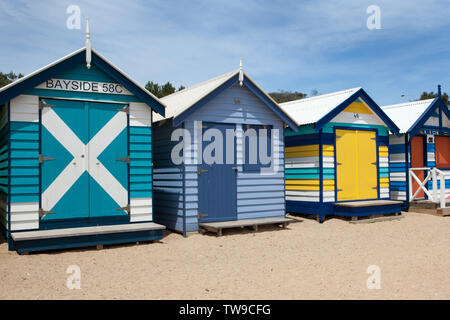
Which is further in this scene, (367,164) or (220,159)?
(367,164)

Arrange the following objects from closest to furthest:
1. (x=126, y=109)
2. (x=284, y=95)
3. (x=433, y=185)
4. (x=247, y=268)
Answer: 1. (x=247, y=268)
2. (x=126, y=109)
3. (x=433, y=185)
4. (x=284, y=95)

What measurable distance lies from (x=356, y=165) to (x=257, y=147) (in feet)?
11.2

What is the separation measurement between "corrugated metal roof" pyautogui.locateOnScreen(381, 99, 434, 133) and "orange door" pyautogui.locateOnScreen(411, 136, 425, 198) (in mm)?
741

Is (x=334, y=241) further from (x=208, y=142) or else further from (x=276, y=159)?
(x=208, y=142)

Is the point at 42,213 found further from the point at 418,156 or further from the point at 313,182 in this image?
the point at 418,156

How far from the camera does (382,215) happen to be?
12.1 m

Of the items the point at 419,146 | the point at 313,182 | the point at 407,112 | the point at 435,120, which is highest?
the point at 407,112

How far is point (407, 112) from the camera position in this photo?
14.6m

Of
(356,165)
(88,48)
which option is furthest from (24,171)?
(356,165)

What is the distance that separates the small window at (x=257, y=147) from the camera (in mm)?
10034

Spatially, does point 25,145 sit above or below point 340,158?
above

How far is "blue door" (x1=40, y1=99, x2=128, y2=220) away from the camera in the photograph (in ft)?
25.3

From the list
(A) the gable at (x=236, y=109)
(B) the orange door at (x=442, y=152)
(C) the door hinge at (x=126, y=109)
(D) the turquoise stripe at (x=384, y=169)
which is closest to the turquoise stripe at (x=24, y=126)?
(C) the door hinge at (x=126, y=109)

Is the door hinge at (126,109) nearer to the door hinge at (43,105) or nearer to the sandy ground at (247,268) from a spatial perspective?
the door hinge at (43,105)
